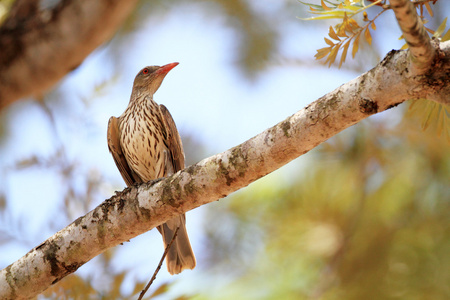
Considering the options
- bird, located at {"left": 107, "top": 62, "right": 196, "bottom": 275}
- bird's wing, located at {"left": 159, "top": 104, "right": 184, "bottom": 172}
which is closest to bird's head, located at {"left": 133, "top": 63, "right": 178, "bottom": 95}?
bird, located at {"left": 107, "top": 62, "right": 196, "bottom": 275}

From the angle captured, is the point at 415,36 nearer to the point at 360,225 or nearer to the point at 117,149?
the point at 360,225

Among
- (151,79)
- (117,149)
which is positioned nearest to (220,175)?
(117,149)

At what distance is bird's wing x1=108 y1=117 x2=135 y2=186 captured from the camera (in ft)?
15.1

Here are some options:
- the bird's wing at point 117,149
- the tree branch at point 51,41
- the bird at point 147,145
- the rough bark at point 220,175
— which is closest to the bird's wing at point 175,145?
the bird at point 147,145

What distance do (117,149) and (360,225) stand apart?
7.13 feet

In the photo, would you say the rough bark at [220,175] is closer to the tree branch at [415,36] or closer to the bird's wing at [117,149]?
the tree branch at [415,36]

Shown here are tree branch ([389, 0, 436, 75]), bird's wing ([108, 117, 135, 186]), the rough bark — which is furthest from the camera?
bird's wing ([108, 117, 135, 186])

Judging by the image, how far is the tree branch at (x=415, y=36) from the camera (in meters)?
1.63

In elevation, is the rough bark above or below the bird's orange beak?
below

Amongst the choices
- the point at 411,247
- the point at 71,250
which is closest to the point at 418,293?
the point at 411,247

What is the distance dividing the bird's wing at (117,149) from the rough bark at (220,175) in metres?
1.71

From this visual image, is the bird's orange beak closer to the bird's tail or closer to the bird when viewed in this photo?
the bird

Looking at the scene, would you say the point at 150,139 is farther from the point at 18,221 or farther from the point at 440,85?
the point at 440,85

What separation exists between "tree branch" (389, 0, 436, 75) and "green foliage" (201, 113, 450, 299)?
1817mm
